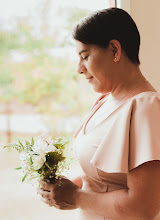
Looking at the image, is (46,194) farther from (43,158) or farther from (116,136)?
(116,136)

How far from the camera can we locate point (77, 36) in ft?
3.77

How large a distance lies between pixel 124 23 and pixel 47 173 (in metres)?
0.62

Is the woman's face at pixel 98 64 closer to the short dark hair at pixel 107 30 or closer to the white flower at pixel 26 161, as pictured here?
the short dark hair at pixel 107 30

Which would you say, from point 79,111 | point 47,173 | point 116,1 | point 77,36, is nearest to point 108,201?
point 47,173

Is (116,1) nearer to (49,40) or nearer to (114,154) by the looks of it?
(114,154)

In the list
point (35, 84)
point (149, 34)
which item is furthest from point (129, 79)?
point (35, 84)

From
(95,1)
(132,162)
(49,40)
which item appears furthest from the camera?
(49,40)

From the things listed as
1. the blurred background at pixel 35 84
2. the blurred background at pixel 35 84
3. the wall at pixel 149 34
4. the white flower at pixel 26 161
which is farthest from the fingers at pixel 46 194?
the blurred background at pixel 35 84

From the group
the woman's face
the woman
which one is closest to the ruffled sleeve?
the woman

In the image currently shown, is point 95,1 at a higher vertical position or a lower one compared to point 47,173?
higher

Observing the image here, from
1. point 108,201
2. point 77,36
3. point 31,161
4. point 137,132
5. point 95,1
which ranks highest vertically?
point 95,1

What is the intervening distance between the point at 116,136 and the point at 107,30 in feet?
1.22

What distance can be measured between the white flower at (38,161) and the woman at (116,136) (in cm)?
10

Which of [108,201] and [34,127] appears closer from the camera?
[108,201]
